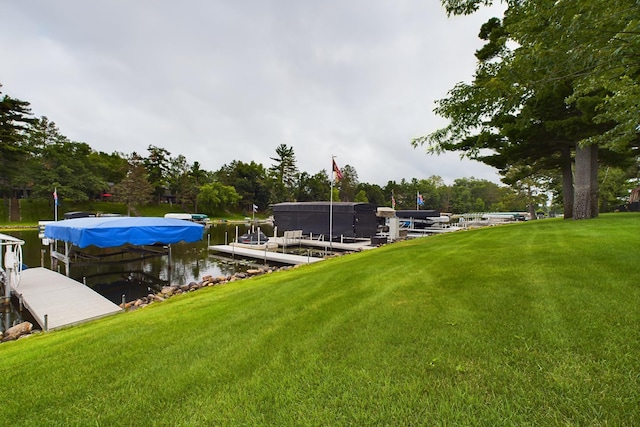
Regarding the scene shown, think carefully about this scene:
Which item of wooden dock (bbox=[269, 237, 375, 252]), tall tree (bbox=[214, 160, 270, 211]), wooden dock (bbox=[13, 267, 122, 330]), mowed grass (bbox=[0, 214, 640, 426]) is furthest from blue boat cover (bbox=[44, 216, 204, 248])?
tall tree (bbox=[214, 160, 270, 211])

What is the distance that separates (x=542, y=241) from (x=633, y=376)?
6.04m

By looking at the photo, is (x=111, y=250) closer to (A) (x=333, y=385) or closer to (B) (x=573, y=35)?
(A) (x=333, y=385)

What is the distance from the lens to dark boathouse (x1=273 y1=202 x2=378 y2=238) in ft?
62.0

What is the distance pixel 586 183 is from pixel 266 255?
46.7ft

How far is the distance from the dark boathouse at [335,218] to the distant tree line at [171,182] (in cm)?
483

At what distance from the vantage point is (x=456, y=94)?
397cm

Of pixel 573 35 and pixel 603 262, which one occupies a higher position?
pixel 573 35

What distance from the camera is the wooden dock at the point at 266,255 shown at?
14156mm

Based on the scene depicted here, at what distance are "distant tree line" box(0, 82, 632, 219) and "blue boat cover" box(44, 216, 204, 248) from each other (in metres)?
7.61

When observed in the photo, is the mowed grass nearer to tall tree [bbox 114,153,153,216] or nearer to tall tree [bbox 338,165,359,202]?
tall tree [bbox 114,153,153,216]

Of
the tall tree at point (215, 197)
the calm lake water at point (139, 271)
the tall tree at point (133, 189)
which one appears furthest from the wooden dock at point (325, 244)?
the tall tree at point (133, 189)

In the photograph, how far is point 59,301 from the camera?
7.47 m

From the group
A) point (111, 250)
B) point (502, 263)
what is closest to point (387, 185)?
point (111, 250)

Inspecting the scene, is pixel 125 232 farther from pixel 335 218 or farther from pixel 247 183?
pixel 247 183
